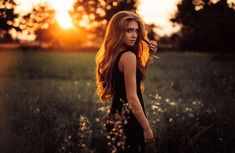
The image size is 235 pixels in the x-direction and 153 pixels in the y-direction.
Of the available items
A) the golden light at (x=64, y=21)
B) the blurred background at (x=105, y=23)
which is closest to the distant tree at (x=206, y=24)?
the blurred background at (x=105, y=23)

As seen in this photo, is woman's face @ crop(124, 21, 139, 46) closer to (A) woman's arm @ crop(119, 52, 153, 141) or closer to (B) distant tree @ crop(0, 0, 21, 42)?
(A) woman's arm @ crop(119, 52, 153, 141)

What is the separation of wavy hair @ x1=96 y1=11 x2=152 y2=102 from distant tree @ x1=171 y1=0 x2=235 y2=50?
4252 millimetres

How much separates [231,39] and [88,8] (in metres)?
35.1

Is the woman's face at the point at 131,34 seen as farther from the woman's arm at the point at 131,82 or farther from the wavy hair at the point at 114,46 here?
the woman's arm at the point at 131,82

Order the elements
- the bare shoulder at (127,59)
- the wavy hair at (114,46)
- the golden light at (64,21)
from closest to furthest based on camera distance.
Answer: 1. the bare shoulder at (127,59)
2. the wavy hair at (114,46)
3. the golden light at (64,21)

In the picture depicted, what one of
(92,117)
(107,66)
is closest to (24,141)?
(92,117)

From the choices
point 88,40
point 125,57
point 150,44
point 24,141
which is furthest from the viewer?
point 88,40

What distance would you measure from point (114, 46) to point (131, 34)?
23 centimetres

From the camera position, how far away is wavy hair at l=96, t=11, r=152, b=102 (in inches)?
132

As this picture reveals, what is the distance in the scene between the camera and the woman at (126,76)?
3.12 m

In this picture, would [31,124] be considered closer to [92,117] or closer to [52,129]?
[52,129]

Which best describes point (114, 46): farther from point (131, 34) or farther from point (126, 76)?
point (126, 76)

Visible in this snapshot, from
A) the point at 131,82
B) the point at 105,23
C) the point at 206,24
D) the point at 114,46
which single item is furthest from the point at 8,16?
the point at 105,23

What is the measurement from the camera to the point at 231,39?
122ft
